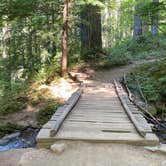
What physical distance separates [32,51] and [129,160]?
Answer: 43.2 ft

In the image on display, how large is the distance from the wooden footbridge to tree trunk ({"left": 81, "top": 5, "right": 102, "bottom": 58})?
21.4 ft

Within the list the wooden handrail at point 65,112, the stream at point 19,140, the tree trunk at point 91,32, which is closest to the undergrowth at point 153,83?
the wooden handrail at point 65,112

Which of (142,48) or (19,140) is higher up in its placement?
(142,48)

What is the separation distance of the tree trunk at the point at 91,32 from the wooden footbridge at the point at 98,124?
6.52m

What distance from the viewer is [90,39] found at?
14.8 meters

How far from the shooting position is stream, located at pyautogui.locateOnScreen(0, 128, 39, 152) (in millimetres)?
7045

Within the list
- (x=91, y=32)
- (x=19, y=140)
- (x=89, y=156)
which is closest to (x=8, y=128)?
(x=19, y=140)

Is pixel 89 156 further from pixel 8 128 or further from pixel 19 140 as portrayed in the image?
pixel 8 128

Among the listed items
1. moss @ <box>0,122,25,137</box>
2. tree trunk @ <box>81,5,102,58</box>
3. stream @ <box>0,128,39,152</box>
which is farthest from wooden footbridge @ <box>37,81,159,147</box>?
tree trunk @ <box>81,5,102,58</box>

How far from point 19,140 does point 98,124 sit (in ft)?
8.41

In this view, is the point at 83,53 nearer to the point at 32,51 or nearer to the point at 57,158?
the point at 32,51

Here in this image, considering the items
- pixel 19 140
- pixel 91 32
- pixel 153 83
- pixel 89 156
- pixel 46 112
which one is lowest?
pixel 19 140

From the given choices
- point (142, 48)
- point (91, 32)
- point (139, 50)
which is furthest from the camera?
point (142, 48)

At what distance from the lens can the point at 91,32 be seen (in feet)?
48.6
